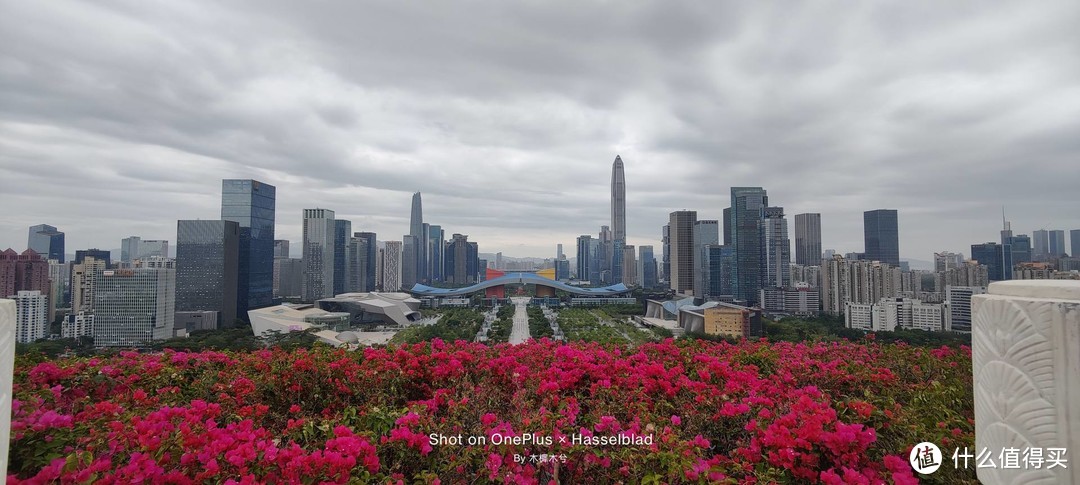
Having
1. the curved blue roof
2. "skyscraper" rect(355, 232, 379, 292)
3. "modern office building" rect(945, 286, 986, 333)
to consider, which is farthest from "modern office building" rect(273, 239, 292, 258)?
"modern office building" rect(945, 286, 986, 333)

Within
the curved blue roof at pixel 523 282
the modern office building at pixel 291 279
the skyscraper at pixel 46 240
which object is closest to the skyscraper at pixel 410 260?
the modern office building at pixel 291 279

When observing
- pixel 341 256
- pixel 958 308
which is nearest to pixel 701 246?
pixel 958 308

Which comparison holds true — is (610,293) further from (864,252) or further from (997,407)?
(997,407)

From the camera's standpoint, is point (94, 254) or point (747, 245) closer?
point (94, 254)

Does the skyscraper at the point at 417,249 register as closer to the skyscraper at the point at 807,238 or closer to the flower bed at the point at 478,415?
the skyscraper at the point at 807,238

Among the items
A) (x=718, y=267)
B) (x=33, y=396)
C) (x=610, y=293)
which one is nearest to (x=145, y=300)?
(x=33, y=396)

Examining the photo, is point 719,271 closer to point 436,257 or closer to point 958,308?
point 958,308

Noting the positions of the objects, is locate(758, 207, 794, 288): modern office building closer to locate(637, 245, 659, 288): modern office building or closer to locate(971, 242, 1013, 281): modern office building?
locate(971, 242, 1013, 281): modern office building
